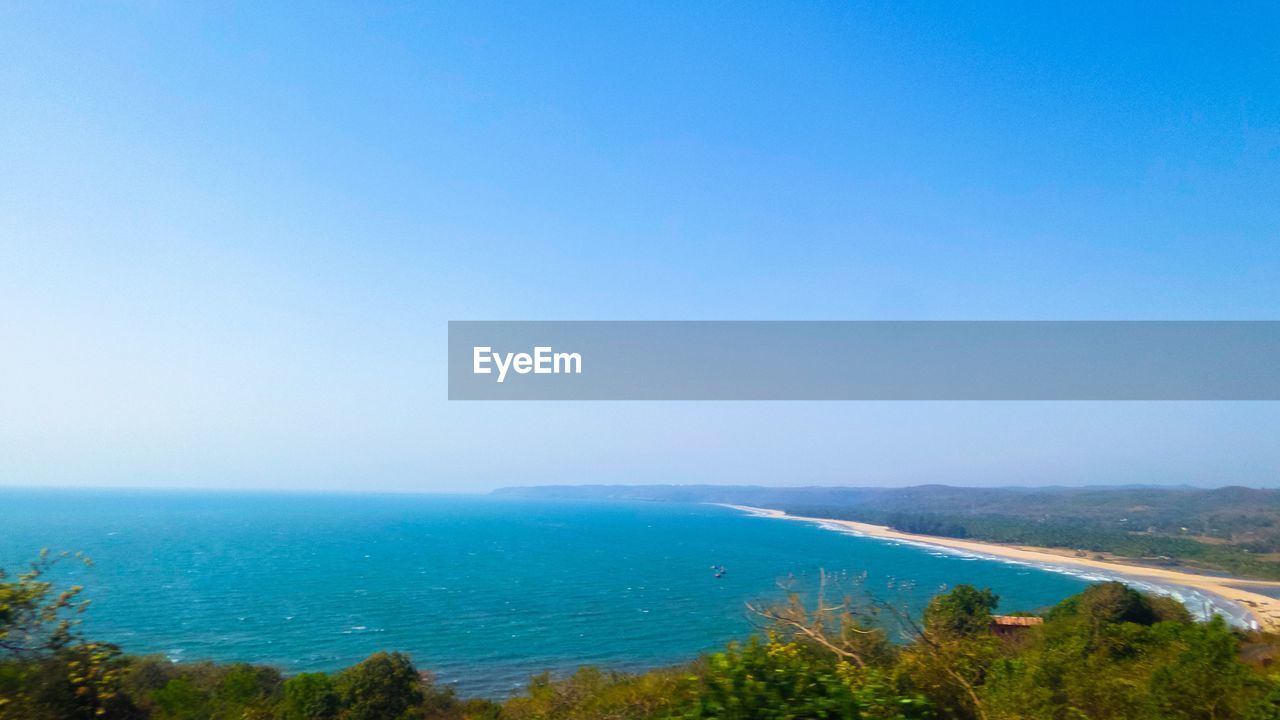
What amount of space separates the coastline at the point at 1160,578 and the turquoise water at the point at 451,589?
6228 millimetres

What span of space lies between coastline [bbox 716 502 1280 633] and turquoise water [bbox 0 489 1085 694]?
6.23 meters

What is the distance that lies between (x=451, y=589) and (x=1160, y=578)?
205 feet

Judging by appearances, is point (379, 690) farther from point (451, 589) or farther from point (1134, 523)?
point (1134, 523)

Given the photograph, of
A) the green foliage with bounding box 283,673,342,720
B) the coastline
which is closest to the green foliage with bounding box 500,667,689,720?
the green foliage with bounding box 283,673,342,720

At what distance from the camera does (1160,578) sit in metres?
58.2

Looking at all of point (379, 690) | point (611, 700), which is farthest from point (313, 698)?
point (611, 700)

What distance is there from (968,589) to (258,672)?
28713 millimetres

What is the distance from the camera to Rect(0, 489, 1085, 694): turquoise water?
30141 millimetres

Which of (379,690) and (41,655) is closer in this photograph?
(41,655)

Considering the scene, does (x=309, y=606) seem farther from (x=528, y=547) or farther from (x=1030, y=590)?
(x=1030, y=590)

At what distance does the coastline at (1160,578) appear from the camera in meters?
41.9

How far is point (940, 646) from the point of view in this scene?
344 inches

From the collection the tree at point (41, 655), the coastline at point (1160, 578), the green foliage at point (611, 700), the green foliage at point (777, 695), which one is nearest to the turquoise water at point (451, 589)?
the coastline at point (1160, 578)

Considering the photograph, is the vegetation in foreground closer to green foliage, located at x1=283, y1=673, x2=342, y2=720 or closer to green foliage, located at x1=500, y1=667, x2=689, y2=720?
green foliage, located at x1=500, y1=667, x2=689, y2=720
